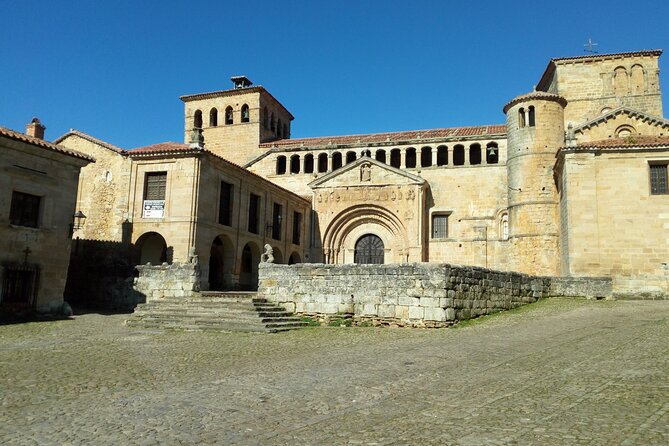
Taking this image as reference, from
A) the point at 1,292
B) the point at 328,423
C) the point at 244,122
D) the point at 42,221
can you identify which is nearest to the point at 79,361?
the point at 328,423

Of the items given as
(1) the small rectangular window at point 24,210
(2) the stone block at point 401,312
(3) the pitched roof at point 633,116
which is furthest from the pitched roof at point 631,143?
(1) the small rectangular window at point 24,210

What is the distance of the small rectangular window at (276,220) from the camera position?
29.4 meters

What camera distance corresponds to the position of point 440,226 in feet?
107

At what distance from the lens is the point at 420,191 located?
30891 millimetres

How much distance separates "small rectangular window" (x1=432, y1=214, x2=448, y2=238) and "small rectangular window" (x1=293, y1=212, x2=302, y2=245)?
8319 mm

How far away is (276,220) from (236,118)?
46.2 feet

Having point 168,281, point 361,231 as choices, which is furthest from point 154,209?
point 361,231

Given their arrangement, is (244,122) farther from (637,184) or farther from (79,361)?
(79,361)

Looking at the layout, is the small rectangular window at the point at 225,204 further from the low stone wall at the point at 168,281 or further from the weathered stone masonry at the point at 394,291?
the weathered stone masonry at the point at 394,291

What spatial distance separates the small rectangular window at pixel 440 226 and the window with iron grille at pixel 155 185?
16827 millimetres

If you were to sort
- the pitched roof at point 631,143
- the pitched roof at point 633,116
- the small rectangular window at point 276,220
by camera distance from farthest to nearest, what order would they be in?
the small rectangular window at point 276,220 → the pitched roof at point 633,116 → the pitched roof at point 631,143

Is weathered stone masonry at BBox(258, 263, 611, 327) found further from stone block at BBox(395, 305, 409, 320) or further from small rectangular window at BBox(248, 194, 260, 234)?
small rectangular window at BBox(248, 194, 260, 234)

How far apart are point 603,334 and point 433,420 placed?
25.1 ft

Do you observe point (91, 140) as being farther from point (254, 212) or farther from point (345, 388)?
point (345, 388)
